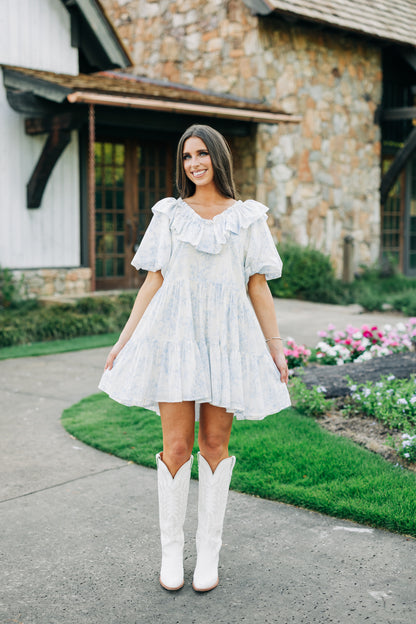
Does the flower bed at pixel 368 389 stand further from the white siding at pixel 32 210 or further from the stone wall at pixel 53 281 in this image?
the white siding at pixel 32 210

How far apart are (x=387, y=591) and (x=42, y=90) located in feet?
26.0

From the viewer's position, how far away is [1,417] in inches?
210

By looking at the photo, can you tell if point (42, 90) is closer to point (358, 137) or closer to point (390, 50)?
point (358, 137)

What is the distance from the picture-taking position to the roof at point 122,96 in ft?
29.8

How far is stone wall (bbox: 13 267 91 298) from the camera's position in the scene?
10.2 m

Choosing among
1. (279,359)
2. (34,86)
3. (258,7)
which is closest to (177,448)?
(279,359)

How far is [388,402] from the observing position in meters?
4.69

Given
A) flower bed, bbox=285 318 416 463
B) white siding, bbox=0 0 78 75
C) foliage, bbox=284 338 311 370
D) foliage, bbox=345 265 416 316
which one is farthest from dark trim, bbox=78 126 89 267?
foliage, bbox=284 338 311 370

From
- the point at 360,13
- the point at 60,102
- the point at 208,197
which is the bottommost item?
the point at 208,197

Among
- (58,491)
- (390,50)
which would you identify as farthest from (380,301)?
(58,491)

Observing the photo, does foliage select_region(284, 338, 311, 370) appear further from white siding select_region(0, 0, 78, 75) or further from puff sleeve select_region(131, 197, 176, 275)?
white siding select_region(0, 0, 78, 75)

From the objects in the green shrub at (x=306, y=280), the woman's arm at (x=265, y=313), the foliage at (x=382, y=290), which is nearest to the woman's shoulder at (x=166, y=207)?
the woman's arm at (x=265, y=313)

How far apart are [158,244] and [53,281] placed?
791 cm

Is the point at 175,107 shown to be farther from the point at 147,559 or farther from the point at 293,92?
the point at 147,559
